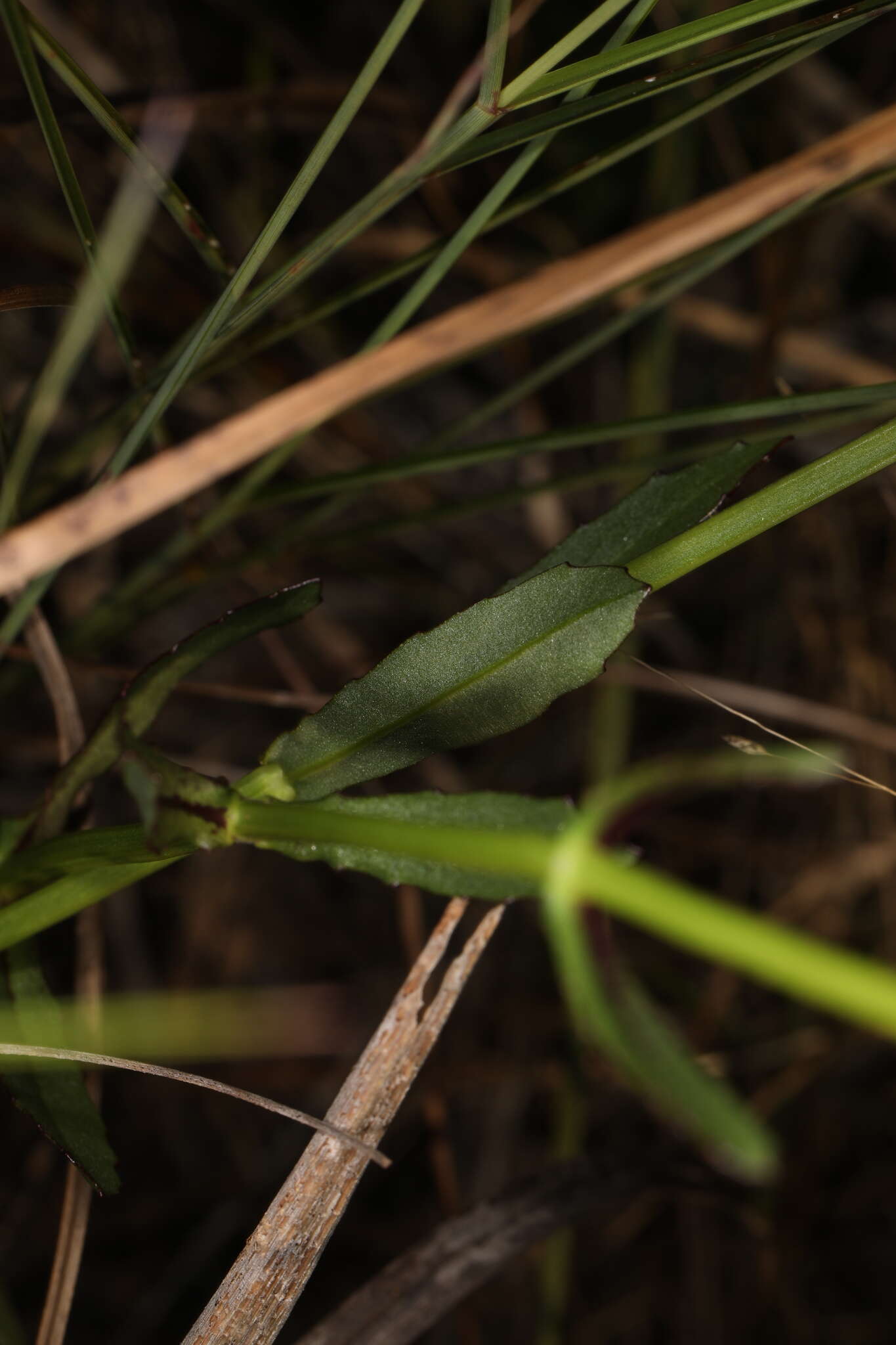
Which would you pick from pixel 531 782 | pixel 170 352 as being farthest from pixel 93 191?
pixel 531 782

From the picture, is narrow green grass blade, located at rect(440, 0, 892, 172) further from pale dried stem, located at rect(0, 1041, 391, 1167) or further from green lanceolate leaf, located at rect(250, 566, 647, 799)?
pale dried stem, located at rect(0, 1041, 391, 1167)

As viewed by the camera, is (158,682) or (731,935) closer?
(731,935)

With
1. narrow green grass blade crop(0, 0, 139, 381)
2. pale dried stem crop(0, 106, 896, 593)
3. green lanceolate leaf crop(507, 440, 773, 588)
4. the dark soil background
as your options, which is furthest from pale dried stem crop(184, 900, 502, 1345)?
the dark soil background

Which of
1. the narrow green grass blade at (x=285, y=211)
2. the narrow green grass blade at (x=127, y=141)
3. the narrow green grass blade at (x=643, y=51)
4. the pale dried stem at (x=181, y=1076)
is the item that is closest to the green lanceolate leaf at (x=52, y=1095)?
the pale dried stem at (x=181, y=1076)

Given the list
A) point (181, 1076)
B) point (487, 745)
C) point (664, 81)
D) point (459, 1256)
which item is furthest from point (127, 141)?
point (487, 745)

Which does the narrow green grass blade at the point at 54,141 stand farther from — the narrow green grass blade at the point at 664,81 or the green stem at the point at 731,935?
the green stem at the point at 731,935

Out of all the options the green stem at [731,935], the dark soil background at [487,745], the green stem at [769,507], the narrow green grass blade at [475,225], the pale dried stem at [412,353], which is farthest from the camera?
the dark soil background at [487,745]

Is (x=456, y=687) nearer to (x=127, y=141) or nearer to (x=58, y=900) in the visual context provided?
(x=58, y=900)
